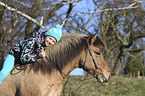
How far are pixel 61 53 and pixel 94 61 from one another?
721 mm

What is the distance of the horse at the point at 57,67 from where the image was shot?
8.26 ft

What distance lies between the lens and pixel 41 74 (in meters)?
2.63

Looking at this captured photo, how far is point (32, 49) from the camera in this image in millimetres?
2742

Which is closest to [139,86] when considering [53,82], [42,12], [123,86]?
[123,86]

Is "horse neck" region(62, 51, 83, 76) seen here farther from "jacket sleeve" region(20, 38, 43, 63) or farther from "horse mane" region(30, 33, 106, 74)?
"jacket sleeve" region(20, 38, 43, 63)

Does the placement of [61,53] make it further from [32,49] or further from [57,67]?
[32,49]

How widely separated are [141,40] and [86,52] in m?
14.0

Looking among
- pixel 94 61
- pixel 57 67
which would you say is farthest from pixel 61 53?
pixel 94 61

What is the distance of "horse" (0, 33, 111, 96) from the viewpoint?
2.52 meters

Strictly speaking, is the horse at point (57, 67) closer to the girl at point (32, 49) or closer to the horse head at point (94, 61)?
the horse head at point (94, 61)

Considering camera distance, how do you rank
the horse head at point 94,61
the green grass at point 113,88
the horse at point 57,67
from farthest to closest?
the green grass at point 113,88 → the horse head at point 94,61 → the horse at point 57,67

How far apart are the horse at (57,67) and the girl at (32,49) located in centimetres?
14

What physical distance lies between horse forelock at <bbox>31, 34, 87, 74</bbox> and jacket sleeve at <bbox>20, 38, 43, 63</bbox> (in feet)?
0.39

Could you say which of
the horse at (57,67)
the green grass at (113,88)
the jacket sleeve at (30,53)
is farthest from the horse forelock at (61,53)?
the green grass at (113,88)
